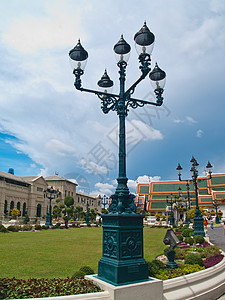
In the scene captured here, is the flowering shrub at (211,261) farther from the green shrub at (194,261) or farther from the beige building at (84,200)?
the beige building at (84,200)

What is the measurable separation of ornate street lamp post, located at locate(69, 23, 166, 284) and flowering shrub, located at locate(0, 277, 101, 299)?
18.9 inches

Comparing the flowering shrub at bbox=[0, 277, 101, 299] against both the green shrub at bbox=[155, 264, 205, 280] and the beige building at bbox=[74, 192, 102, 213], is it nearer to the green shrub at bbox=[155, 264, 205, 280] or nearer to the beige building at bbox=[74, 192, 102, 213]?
the green shrub at bbox=[155, 264, 205, 280]

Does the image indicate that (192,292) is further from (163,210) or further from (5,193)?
(163,210)

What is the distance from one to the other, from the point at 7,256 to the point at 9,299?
693 cm

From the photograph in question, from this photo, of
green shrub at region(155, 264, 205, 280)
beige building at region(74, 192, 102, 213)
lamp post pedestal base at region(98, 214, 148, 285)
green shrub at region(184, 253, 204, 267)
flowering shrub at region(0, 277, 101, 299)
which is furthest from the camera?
beige building at region(74, 192, 102, 213)

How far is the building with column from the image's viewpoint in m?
61.5

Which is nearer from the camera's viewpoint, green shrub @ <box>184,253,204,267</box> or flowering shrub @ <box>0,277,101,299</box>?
flowering shrub @ <box>0,277,101,299</box>

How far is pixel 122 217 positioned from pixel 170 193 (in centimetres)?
6596

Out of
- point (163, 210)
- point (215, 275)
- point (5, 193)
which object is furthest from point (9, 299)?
point (163, 210)

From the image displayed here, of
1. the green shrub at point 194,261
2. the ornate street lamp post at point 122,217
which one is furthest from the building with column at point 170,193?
the ornate street lamp post at point 122,217

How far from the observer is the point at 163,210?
63219mm

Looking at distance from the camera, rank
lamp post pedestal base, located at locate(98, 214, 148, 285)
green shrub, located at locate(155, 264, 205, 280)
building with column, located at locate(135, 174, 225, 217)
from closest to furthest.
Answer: lamp post pedestal base, located at locate(98, 214, 148, 285) → green shrub, located at locate(155, 264, 205, 280) → building with column, located at locate(135, 174, 225, 217)

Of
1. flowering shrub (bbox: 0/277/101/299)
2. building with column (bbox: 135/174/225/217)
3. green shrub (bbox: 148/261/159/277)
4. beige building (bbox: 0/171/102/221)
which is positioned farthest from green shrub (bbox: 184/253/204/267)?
building with column (bbox: 135/174/225/217)

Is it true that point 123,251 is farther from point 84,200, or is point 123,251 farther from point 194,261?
point 84,200
